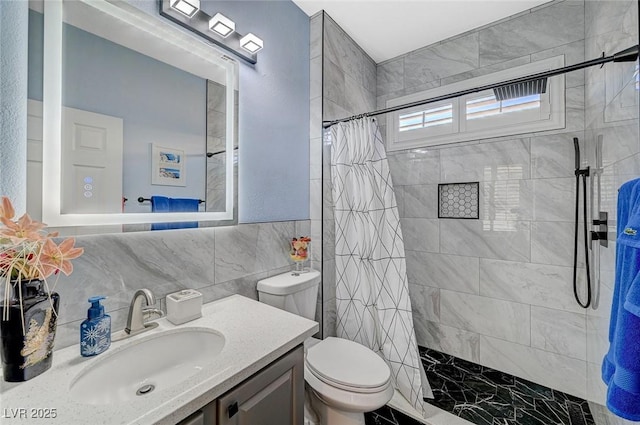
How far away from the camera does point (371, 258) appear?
1.88 meters

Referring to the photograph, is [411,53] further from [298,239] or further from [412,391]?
[412,391]

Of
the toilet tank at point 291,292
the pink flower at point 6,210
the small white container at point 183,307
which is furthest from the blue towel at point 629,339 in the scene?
the pink flower at point 6,210

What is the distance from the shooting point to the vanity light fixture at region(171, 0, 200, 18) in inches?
48.9

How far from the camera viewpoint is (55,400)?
2.25 ft

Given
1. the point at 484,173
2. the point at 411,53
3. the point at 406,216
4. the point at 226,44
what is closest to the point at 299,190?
the point at 226,44

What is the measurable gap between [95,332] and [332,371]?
1.05 metres

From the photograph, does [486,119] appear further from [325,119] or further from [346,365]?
[346,365]

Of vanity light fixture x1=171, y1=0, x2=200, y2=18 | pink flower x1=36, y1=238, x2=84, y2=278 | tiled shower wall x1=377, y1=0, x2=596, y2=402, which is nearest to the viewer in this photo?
pink flower x1=36, y1=238, x2=84, y2=278

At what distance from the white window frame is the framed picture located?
201cm

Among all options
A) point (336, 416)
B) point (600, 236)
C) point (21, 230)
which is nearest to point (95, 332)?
point (21, 230)

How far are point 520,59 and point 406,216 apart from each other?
59.1 inches

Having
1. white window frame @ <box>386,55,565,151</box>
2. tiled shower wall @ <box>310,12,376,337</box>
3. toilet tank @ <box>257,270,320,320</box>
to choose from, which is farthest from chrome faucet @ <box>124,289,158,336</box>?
white window frame @ <box>386,55,565,151</box>

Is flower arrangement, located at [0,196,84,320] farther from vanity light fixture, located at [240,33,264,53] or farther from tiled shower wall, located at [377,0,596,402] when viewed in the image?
tiled shower wall, located at [377,0,596,402]

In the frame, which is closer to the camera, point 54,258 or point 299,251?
point 54,258
